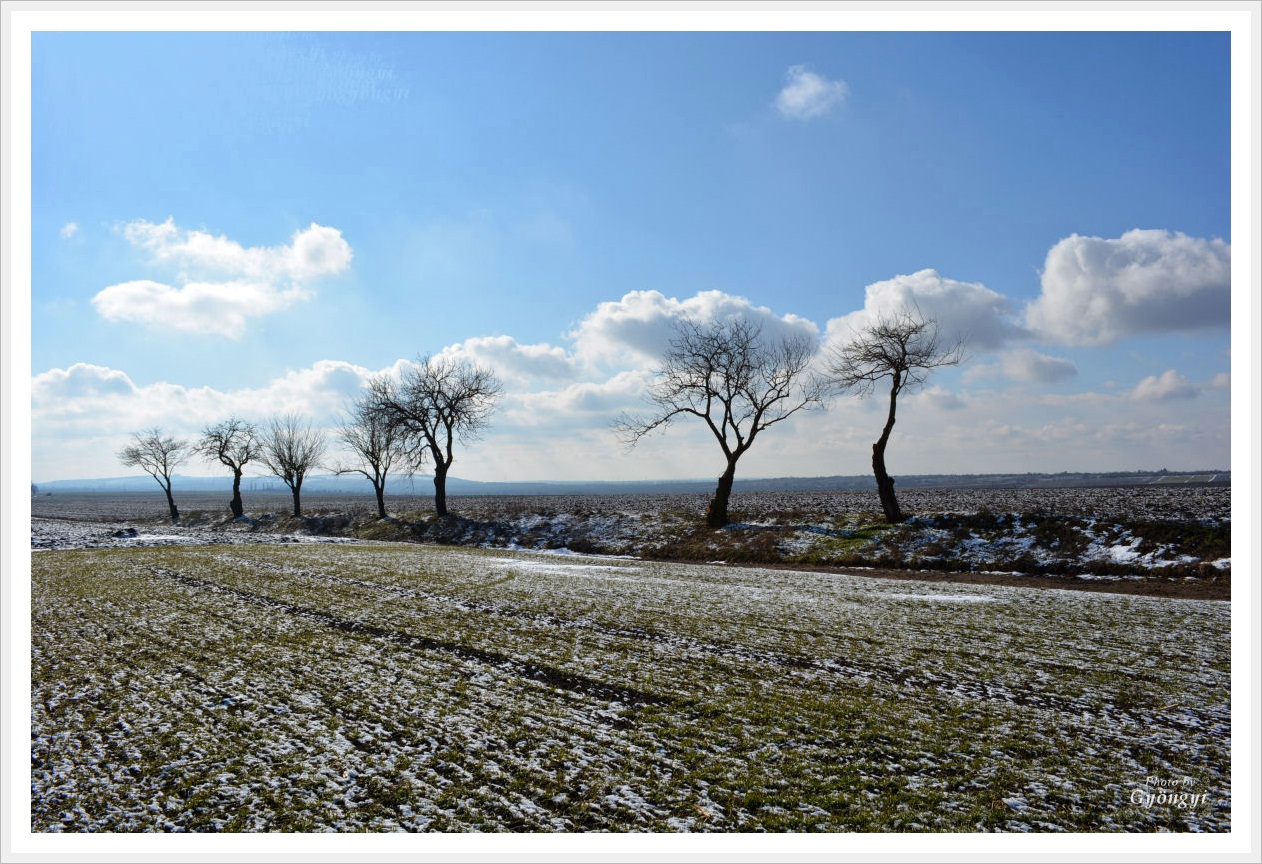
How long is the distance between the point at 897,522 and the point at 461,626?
27368mm

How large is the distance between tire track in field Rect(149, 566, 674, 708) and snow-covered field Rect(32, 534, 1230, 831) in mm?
82

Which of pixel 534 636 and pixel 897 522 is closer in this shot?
pixel 534 636

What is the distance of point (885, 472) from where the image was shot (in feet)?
117

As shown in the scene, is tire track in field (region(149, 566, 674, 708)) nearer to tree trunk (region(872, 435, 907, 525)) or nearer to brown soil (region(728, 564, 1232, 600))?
brown soil (region(728, 564, 1232, 600))

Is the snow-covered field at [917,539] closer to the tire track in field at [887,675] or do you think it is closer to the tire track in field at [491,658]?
the tire track in field at [887,675]

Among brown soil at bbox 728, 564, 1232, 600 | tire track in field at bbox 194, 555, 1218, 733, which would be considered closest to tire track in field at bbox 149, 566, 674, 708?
tire track in field at bbox 194, 555, 1218, 733

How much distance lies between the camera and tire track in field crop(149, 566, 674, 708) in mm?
9461

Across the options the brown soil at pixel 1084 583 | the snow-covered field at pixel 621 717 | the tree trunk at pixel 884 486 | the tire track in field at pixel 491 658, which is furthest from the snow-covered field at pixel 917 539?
the tire track in field at pixel 491 658

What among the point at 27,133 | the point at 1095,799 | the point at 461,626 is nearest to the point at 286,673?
the point at 461,626

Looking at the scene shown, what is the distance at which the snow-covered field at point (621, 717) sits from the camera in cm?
627

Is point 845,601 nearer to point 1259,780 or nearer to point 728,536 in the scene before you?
point 1259,780

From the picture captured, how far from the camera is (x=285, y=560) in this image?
2702cm

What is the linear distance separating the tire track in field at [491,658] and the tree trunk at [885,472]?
93.3ft

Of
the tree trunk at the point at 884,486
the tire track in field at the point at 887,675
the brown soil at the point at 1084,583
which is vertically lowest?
the brown soil at the point at 1084,583
